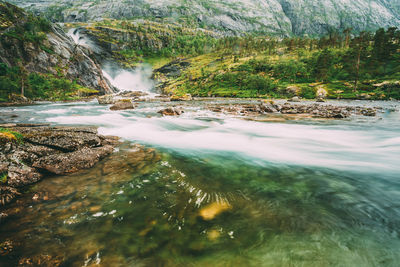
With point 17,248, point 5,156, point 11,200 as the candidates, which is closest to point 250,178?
point 17,248

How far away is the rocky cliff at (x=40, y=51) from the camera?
61.4m

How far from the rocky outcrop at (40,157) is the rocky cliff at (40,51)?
67637 millimetres

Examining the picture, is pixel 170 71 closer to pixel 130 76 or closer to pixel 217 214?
pixel 130 76

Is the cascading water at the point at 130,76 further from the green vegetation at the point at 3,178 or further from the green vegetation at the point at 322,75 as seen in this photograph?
the green vegetation at the point at 3,178

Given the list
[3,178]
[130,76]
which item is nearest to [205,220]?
[3,178]

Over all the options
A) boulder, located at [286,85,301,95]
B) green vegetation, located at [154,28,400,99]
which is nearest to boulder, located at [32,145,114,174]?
green vegetation, located at [154,28,400,99]

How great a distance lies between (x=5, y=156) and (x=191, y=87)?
93.9 meters

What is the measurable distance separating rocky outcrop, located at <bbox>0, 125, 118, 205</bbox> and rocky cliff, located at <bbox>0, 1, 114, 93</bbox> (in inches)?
2663

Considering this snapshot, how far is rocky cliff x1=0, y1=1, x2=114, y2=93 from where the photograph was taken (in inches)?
2416

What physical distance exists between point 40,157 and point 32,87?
62.4 m

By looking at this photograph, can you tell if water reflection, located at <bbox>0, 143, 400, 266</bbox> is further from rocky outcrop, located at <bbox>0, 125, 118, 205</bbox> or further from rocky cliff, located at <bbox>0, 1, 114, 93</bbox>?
rocky cliff, located at <bbox>0, 1, 114, 93</bbox>

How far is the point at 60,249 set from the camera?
315 centimetres

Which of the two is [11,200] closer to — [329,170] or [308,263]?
[308,263]

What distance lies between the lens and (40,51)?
6706cm
